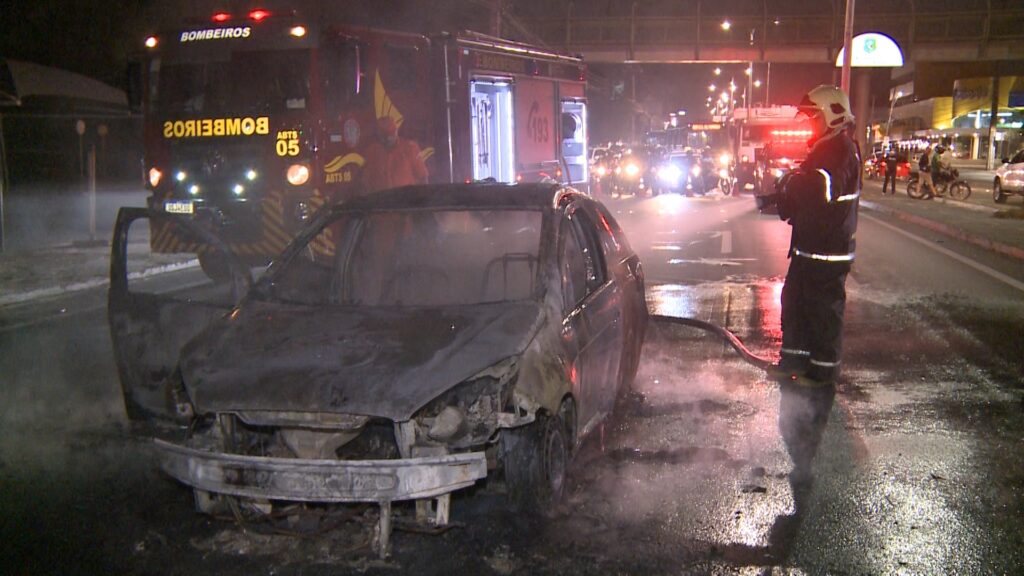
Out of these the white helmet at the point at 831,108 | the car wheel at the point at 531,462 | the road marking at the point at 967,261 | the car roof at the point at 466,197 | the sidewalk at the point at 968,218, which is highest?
the white helmet at the point at 831,108

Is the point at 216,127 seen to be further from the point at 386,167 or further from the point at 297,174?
the point at 386,167

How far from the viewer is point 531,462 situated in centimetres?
402

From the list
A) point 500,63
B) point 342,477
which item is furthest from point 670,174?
point 342,477

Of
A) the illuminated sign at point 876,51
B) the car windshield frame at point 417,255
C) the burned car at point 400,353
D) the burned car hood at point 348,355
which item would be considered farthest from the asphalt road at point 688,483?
the illuminated sign at point 876,51

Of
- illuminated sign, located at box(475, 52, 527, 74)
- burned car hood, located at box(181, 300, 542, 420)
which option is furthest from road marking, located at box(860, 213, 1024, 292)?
burned car hood, located at box(181, 300, 542, 420)

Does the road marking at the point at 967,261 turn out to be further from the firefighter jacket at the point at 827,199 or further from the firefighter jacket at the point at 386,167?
the firefighter jacket at the point at 386,167

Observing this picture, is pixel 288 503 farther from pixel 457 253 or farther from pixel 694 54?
pixel 694 54

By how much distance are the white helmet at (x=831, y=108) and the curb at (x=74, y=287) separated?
9.24 m

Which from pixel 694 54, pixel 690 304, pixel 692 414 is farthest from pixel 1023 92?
pixel 692 414

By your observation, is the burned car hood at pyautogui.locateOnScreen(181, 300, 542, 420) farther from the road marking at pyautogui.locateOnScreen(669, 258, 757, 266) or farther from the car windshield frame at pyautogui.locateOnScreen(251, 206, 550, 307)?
the road marking at pyautogui.locateOnScreen(669, 258, 757, 266)

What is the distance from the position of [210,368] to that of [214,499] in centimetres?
57

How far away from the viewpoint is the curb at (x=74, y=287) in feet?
36.1

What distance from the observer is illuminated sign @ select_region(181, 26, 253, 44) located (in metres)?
10.7

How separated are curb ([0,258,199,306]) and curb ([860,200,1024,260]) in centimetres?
1279
